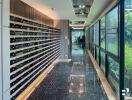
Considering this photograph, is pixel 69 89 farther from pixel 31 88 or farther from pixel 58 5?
pixel 58 5

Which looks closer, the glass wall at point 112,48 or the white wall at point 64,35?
the glass wall at point 112,48

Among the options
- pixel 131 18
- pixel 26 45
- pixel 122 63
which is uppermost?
pixel 131 18

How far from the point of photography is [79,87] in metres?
6.84

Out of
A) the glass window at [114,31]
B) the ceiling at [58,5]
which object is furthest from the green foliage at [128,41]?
the ceiling at [58,5]

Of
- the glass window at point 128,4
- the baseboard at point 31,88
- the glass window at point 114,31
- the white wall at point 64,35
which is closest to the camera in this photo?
the glass window at point 128,4

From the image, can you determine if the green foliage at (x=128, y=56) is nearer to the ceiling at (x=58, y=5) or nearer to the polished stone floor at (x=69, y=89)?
the polished stone floor at (x=69, y=89)

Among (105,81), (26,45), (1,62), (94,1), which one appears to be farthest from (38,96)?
(94,1)

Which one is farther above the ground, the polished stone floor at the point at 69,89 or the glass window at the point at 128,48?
the glass window at the point at 128,48

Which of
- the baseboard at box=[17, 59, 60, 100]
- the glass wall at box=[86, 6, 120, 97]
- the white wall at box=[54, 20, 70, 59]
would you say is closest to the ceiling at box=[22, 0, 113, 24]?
the glass wall at box=[86, 6, 120, 97]

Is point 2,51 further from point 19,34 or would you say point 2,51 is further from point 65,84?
point 65,84

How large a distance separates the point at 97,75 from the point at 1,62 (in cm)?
551

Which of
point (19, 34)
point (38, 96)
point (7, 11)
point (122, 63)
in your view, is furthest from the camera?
point (38, 96)

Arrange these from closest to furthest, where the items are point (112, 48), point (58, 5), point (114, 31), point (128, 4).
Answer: point (128, 4)
point (114, 31)
point (112, 48)
point (58, 5)

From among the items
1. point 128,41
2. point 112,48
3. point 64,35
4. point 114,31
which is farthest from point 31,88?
point 64,35
